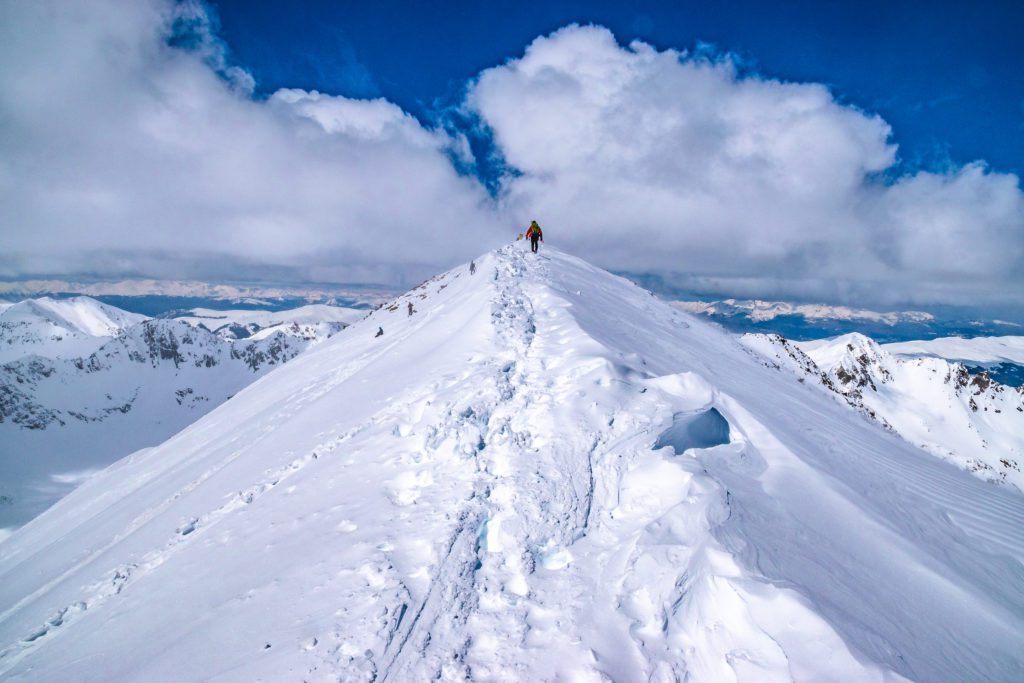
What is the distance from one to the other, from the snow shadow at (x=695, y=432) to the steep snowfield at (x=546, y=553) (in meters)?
0.05

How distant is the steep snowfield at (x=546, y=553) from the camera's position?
18.9ft

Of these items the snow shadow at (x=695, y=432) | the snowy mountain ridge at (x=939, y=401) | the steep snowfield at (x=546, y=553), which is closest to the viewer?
the steep snowfield at (x=546, y=553)

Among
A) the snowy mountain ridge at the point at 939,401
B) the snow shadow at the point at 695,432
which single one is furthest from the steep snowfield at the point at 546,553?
the snowy mountain ridge at the point at 939,401

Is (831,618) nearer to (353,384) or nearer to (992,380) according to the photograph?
(353,384)

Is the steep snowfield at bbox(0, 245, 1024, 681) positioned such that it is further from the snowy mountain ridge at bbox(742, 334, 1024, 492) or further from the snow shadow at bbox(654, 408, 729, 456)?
the snowy mountain ridge at bbox(742, 334, 1024, 492)

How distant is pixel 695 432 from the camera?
10680 millimetres

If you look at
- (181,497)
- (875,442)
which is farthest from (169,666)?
(875,442)

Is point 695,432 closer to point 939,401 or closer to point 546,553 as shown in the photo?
point 546,553

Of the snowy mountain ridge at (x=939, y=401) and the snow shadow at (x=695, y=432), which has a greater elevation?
the snow shadow at (x=695, y=432)

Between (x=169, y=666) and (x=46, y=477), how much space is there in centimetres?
25296

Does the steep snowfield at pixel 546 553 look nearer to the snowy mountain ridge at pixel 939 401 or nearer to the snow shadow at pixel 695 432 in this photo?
the snow shadow at pixel 695 432

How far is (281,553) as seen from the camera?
26.6 ft

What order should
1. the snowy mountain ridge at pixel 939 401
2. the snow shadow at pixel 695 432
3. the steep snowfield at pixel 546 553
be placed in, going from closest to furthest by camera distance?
the steep snowfield at pixel 546 553 → the snow shadow at pixel 695 432 → the snowy mountain ridge at pixel 939 401

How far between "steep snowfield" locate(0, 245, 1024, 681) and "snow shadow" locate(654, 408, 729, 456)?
0.18 ft
